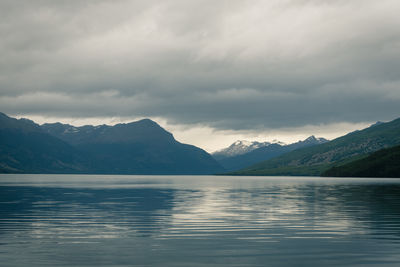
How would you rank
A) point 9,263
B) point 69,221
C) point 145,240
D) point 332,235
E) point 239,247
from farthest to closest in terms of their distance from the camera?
1. point 69,221
2. point 332,235
3. point 145,240
4. point 239,247
5. point 9,263

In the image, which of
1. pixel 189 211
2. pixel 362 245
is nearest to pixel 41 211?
pixel 189 211

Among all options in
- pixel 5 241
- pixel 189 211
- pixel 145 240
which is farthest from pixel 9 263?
pixel 189 211

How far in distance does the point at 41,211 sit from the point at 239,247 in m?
37.5

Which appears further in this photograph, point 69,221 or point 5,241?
point 69,221

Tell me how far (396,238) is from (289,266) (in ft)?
48.9

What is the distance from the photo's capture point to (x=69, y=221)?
4978 centimetres

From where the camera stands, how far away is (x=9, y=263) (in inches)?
1043

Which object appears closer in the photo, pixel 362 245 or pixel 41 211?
pixel 362 245

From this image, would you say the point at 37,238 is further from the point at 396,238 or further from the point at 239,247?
the point at 396,238

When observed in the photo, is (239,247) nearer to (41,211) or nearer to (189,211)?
(189,211)

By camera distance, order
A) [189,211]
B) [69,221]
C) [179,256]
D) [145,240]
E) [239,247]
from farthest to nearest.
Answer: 1. [189,211]
2. [69,221]
3. [145,240]
4. [239,247]
5. [179,256]

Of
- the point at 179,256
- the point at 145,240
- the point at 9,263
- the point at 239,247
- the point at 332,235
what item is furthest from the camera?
the point at 332,235

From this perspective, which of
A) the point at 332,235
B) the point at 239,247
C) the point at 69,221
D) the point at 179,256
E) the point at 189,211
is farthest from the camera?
the point at 189,211

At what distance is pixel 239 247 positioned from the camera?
33.0m
